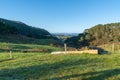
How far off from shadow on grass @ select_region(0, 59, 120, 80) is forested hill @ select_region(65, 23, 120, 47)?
7870 centimetres

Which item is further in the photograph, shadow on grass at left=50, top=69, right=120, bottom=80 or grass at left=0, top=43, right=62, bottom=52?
grass at left=0, top=43, right=62, bottom=52

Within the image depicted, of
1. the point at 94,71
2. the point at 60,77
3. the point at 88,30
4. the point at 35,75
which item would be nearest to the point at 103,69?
the point at 94,71

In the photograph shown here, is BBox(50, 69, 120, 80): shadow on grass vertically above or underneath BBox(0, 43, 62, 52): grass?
underneath

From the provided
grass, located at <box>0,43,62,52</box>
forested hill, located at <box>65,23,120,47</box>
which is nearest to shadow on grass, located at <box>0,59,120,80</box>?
grass, located at <box>0,43,62,52</box>

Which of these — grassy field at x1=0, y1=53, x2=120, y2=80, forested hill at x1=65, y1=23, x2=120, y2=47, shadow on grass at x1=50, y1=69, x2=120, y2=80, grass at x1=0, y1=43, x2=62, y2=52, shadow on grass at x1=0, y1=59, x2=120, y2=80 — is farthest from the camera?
forested hill at x1=65, y1=23, x2=120, y2=47

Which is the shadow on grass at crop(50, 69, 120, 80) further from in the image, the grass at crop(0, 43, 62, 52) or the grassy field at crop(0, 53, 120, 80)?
the grass at crop(0, 43, 62, 52)

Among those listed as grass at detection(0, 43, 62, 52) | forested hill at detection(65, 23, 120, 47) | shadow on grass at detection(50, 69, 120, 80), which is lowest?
shadow on grass at detection(50, 69, 120, 80)

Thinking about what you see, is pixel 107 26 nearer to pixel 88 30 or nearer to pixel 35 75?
pixel 88 30

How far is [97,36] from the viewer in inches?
4857

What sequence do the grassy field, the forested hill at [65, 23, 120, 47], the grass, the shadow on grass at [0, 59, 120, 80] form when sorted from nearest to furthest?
the shadow on grass at [0, 59, 120, 80] < the grassy field < the grass < the forested hill at [65, 23, 120, 47]

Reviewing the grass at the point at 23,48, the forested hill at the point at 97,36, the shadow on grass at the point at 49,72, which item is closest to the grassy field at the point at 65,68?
the shadow on grass at the point at 49,72

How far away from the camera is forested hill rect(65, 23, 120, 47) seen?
114 meters

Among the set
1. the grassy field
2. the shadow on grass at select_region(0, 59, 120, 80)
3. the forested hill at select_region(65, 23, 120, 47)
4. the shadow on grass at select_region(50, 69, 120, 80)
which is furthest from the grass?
the forested hill at select_region(65, 23, 120, 47)

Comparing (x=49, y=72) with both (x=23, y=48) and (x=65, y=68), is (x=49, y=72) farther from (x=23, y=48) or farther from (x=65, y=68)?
(x=23, y=48)
